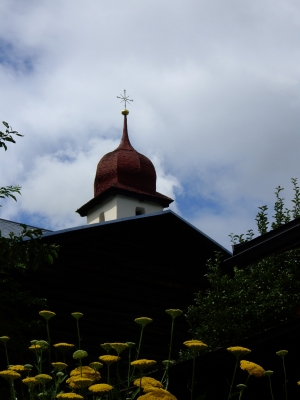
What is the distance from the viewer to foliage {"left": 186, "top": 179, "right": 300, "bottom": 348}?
41.1 ft

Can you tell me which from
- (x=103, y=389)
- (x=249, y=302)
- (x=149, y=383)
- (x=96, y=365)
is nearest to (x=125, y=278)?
(x=249, y=302)

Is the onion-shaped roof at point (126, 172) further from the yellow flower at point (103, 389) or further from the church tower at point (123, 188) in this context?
the yellow flower at point (103, 389)

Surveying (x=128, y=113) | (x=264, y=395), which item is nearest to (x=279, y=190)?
(x=264, y=395)

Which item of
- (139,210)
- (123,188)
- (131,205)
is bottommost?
(139,210)

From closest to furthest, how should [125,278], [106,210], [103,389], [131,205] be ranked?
1. [103,389]
2. [125,278]
3. [131,205]
4. [106,210]

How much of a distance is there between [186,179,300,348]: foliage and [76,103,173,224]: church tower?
1822 cm

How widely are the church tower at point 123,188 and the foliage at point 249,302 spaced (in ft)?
59.8

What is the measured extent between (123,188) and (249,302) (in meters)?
20.7

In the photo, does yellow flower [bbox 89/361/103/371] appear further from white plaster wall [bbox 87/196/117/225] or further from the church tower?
white plaster wall [bbox 87/196/117/225]

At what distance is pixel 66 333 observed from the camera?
1373cm

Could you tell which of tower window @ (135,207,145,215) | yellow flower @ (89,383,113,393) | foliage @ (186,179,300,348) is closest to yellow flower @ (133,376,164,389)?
yellow flower @ (89,383,113,393)

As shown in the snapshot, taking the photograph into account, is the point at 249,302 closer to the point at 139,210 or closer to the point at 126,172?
the point at 139,210

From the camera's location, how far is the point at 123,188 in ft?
109

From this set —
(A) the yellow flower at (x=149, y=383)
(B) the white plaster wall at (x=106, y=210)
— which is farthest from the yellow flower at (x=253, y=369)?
(B) the white plaster wall at (x=106, y=210)
